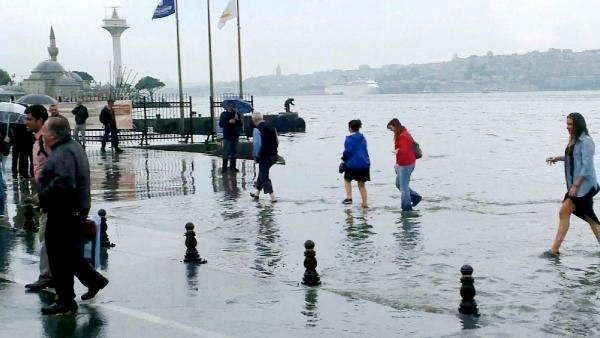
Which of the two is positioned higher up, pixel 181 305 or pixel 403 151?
pixel 403 151

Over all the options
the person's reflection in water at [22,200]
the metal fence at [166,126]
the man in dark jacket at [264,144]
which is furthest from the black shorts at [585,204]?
the metal fence at [166,126]

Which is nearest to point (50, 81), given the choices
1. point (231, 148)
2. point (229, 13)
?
point (229, 13)

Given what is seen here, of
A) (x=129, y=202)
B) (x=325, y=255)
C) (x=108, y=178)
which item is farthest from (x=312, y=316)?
(x=108, y=178)

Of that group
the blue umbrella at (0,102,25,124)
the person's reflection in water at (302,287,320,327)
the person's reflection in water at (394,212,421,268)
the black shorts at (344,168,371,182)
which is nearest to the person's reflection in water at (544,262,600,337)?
the person's reflection in water at (394,212,421,268)

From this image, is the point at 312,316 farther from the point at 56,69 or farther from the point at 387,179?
the point at 56,69

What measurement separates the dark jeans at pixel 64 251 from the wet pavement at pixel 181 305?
0.27 m

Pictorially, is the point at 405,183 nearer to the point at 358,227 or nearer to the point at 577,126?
the point at 358,227

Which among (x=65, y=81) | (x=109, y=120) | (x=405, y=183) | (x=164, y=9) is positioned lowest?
(x=405, y=183)

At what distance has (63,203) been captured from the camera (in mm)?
8305

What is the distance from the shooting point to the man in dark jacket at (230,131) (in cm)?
2409

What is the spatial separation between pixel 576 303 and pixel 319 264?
340cm

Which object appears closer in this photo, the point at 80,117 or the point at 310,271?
the point at 310,271

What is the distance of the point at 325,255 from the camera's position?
41.1 ft

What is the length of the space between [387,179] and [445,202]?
7126 mm
